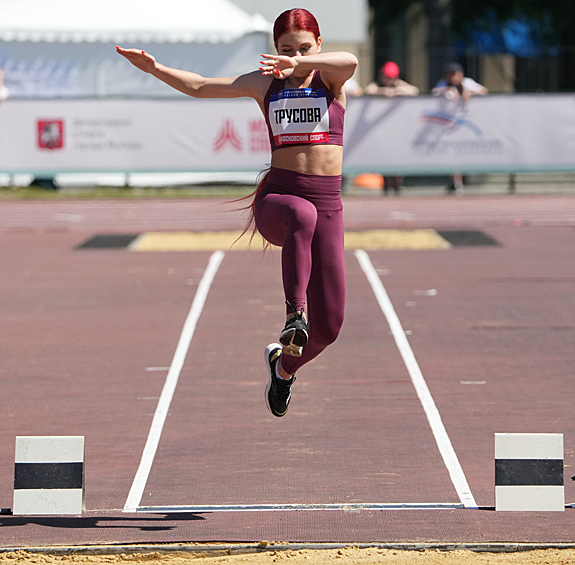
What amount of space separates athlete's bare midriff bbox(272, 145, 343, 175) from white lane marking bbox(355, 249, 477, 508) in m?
2.13

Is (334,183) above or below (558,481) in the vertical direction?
above

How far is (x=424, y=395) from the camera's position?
9406mm

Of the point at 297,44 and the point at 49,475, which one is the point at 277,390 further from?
the point at 297,44

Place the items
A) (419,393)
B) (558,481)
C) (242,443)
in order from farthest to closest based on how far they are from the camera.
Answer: (419,393), (242,443), (558,481)

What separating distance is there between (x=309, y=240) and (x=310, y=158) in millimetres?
458

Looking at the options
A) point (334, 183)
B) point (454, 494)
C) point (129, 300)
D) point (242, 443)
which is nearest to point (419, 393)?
point (242, 443)

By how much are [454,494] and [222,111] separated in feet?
56.0

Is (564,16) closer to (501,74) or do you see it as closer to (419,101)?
(501,74)

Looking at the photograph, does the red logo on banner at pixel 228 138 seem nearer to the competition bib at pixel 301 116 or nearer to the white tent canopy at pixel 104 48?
the white tent canopy at pixel 104 48

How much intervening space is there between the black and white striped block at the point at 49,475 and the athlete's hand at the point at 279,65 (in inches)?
88.5

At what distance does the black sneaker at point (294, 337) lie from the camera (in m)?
6.05

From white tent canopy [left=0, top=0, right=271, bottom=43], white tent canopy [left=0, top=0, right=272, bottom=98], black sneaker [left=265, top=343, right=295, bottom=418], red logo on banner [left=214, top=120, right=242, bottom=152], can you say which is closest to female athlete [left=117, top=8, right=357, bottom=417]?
black sneaker [left=265, top=343, right=295, bottom=418]

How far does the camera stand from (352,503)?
6.73m

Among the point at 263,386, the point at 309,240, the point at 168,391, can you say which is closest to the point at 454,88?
the point at 263,386
